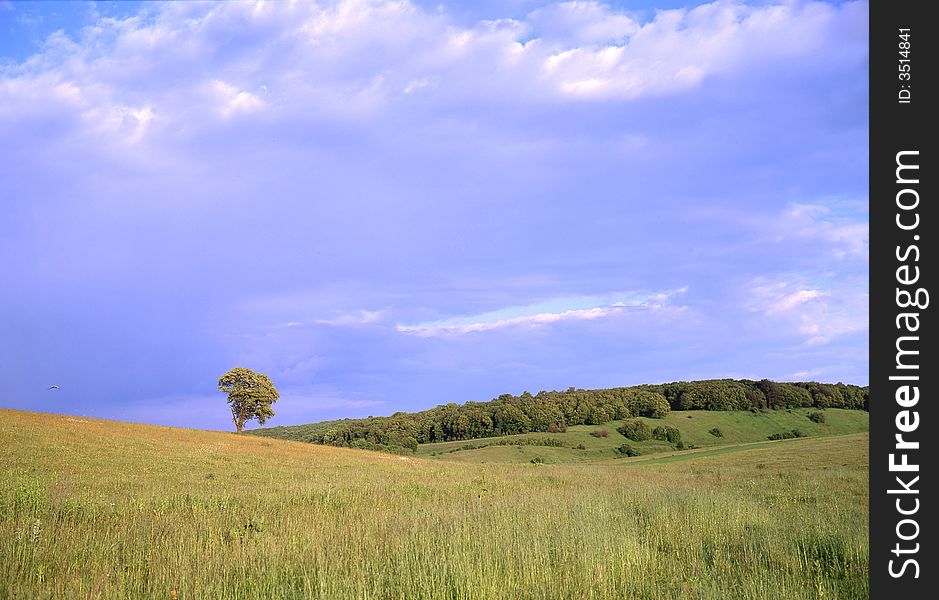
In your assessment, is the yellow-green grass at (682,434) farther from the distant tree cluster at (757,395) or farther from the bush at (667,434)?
the distant tree cluster at (757,395)

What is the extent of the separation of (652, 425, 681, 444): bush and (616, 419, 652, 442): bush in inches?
33.8

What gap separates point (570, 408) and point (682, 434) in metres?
20.8

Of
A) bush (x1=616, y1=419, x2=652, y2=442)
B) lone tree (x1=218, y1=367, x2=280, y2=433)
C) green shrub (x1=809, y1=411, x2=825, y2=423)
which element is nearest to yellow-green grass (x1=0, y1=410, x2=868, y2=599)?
lone tree (x1=218, y1=367, x2=280, y2=433)

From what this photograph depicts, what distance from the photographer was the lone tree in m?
65.9

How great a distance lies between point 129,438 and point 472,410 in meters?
66.0

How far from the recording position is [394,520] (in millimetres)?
11867

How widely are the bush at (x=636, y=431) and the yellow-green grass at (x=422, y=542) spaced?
6010 centimetres

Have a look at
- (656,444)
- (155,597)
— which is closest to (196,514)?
(155,597)

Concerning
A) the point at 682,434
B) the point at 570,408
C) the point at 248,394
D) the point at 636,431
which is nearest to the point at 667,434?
the point at 682,434

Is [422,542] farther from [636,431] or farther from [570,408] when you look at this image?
[570,408]

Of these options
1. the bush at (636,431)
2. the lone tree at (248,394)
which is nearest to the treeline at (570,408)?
the bush at (636,431)

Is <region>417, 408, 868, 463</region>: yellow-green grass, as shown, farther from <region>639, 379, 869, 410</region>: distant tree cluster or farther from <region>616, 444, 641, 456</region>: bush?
<region>639, 379, 869, 410</region>: distant tree cluster

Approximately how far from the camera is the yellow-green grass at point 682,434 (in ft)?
210
